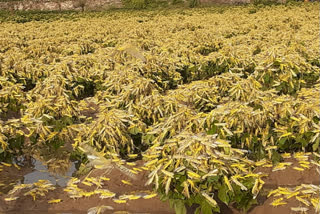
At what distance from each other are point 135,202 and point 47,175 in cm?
166

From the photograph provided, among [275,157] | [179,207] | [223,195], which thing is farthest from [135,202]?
[275,157]

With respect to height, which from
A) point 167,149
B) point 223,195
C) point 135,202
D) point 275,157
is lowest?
point 135,202

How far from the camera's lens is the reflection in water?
456cm

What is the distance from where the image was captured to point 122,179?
14.5 feet

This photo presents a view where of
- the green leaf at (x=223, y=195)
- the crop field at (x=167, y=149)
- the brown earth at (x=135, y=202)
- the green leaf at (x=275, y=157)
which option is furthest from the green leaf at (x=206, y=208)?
the green leaf at (x=275, y=157)

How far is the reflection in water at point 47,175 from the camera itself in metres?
4.56

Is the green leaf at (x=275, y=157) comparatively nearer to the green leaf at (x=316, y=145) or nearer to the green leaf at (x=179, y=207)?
the green leaf at (x=316, y=145)

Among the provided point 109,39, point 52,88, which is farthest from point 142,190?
point 109,39

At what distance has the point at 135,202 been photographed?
392cm

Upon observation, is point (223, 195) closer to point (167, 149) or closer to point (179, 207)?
point (179, 207)

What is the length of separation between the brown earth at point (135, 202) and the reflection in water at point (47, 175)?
0.88 ft

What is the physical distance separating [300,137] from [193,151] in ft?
5.91

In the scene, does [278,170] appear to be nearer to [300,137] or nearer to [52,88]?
[300,137]

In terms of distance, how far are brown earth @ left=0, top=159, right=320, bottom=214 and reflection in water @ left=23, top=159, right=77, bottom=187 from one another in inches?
10.6
